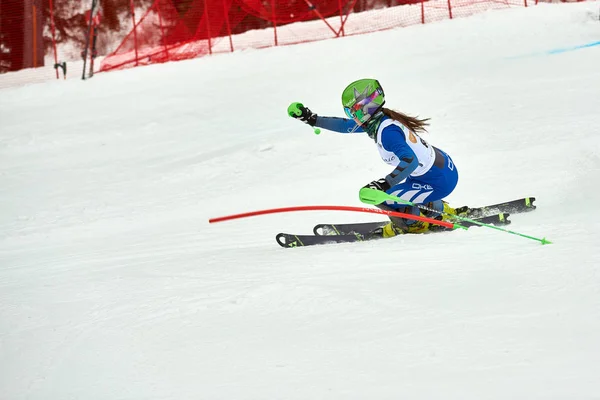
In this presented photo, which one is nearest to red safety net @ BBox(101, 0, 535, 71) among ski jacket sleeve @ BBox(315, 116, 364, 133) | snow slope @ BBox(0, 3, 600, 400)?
snow slope @ BBox(0, 3, 600, 400)

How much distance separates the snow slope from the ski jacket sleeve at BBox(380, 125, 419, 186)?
521 mm

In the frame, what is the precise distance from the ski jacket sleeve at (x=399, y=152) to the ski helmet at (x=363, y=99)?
214 mm

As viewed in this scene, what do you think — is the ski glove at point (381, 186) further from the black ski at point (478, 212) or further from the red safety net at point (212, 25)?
the red safety net at point (212, 25)

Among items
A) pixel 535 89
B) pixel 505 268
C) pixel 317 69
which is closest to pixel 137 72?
pixel 317 69

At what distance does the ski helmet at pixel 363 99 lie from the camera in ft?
20.5

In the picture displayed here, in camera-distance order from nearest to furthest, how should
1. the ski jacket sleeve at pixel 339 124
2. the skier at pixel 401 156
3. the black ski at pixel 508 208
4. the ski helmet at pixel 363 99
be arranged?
the skier at pixel 401 156 < the ski helmet at pixel 363 99 < the black ski at pixel 508 208 < the ski jacket sleeve at pixel 339 124

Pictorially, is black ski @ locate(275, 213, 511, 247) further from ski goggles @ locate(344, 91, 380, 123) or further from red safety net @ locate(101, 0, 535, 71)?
red safety net @ locate(101, 0, 535, 71)

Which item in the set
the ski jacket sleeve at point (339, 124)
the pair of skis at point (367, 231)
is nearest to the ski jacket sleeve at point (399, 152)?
the ski jacket sleeve at point (339, 124)

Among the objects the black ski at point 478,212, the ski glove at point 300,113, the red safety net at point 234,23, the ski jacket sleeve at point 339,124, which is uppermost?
the red safety net at point 234,23

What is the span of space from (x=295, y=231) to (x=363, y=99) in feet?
6.30

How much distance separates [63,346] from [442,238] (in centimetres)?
290

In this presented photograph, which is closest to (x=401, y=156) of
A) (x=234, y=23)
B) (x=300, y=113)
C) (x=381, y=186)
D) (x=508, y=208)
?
(x=381, y=186)

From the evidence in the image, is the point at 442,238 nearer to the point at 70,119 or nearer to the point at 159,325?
the point at 159,325

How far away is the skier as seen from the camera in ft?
20.0
